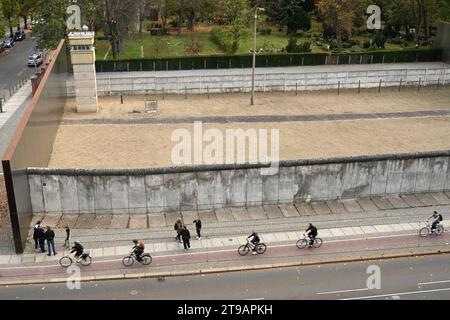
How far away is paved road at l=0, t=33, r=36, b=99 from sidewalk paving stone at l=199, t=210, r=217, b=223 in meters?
28.1

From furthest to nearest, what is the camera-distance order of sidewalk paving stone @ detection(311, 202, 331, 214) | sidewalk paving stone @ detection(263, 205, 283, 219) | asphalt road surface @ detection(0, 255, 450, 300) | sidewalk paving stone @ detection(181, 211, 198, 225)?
sidewalk paving stone @ detection(311, 202, 331, 214) < sidewalk paving stone @ detection(263, 205, 283, 219) < sidewalk paving stone @ detection(181, 211, 198, 225) < asphalt road surface @ detection(0, 255, 450, 300)

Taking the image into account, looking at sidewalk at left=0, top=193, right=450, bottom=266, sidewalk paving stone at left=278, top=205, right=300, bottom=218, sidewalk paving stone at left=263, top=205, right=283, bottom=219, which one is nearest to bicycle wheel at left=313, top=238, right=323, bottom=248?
sidewalk at left=0, top=193, right=450, bottom=266

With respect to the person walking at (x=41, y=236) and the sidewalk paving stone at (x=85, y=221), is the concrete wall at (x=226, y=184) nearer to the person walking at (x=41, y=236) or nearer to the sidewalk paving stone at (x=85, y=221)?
the sidewalk paving stone at (x=85, y=221)

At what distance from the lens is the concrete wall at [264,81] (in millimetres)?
47594

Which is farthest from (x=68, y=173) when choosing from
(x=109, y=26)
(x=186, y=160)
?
(x=109, y=26)

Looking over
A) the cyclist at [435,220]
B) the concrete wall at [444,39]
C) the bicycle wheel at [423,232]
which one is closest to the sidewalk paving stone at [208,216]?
the bicycle wheel at [423,232]

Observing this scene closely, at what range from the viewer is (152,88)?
47.9m

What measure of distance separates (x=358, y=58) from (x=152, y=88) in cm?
2458

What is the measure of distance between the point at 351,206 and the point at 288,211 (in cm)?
340

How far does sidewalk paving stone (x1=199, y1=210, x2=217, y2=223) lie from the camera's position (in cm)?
2641

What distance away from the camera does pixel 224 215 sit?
26.9 metres

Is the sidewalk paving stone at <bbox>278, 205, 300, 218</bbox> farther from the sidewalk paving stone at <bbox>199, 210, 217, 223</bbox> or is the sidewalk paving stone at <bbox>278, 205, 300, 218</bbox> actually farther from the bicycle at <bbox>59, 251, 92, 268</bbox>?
the bicycle at <bbox>59, 251, 92, 268</bbox>
